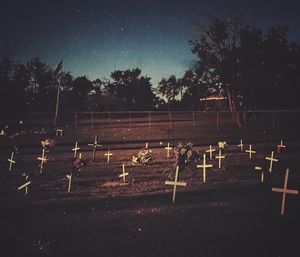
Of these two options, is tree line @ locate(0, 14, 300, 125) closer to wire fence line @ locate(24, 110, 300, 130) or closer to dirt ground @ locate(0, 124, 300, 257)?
wire fence line @ locate(24, 110, 300, 130)

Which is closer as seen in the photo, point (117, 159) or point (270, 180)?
point (270, 180)

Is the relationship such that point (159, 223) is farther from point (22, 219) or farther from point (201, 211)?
point (22, 219)

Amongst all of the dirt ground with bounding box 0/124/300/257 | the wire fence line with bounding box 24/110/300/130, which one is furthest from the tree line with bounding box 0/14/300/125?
the dirt ground with bounding box 0/124/300/257

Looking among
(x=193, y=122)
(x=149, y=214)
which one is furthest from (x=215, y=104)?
(x=149, y=214)

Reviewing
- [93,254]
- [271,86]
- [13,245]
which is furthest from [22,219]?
[271,86]

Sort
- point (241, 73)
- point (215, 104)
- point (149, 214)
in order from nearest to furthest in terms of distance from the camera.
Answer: point (149, 214)
point (241, 73)
point (215, 104)

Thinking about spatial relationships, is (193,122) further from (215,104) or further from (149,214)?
(215,104)

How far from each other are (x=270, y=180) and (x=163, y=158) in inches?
277

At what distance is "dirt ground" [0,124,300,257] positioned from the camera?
25.0 ft

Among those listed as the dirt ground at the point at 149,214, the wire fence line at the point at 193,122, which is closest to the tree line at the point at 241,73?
the wire fence line at the point at 193,122

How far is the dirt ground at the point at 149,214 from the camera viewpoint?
7.61 metres

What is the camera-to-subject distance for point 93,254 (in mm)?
7352

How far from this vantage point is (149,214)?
9.85 meters

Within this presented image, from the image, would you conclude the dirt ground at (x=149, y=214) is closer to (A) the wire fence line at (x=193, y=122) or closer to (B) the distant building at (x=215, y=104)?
(A) the wire fence line at (x=193, y=122)
